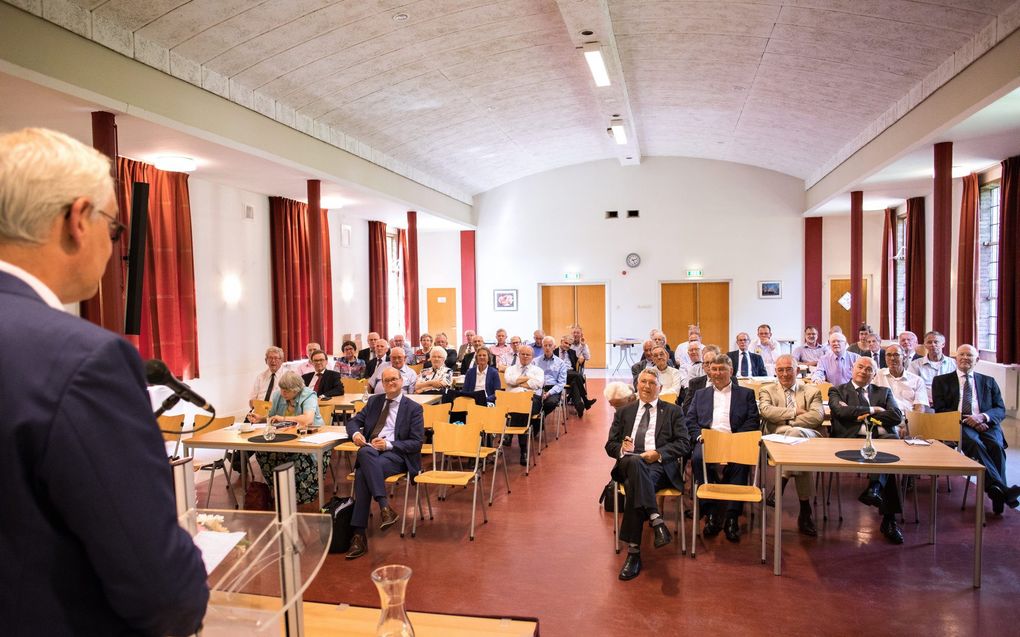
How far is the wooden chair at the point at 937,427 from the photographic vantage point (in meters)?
5.36

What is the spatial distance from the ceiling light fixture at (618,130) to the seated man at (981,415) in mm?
6840

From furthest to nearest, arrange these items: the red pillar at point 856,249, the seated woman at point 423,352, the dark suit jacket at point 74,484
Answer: the red pillar at point 856,249, the seated woman at point 423,352, the dark suit jacket at point 74,484

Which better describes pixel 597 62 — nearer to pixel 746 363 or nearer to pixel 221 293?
pixel 746 363

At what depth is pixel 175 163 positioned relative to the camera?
7.95 meters

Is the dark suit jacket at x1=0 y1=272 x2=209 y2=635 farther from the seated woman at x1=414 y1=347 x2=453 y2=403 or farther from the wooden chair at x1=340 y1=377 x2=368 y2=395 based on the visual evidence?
the wooden chair at x1=340 y1=377 x2=368 y2=395

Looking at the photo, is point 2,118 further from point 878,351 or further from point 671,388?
point 878,351

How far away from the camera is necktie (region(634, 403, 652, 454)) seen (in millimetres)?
5086

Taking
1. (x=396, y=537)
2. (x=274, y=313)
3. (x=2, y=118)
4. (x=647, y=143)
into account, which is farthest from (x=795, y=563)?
(x=647, y=143)

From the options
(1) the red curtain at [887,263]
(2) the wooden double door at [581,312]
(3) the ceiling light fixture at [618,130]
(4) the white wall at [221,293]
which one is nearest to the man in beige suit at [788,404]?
(3) the ceiling light fixture at [618,130]

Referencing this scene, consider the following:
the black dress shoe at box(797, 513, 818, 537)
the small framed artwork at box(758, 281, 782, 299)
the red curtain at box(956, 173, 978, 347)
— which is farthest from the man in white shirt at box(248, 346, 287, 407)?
the small framed artwork at box(758, 281, 782, 299)

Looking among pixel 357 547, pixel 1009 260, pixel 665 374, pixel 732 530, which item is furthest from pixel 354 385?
pixel 1009 260

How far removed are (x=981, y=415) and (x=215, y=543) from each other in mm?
6445

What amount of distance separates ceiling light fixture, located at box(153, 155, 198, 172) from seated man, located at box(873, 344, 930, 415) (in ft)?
26.3

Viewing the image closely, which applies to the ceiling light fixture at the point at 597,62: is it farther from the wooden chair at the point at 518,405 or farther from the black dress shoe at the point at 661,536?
the black dress shoe at the point at 661,536
